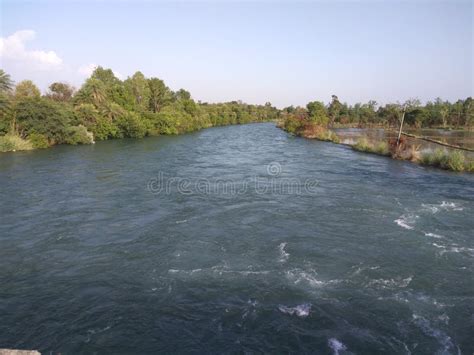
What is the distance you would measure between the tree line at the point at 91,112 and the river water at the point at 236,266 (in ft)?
75.1

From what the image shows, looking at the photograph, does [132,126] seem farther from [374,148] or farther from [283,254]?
[283,254]

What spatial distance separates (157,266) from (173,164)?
24171mm

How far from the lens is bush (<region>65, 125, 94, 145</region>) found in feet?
170

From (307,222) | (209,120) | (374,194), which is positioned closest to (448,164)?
(374,194)

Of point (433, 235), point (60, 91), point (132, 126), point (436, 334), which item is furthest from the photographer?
point (60, 91)

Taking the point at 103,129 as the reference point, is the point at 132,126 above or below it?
above

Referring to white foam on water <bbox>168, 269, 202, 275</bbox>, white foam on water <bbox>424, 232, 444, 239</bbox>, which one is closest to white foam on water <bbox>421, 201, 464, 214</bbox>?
white foam on water <bbox>424, 232, 444, 239</bbox>

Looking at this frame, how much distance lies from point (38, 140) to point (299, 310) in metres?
46.9

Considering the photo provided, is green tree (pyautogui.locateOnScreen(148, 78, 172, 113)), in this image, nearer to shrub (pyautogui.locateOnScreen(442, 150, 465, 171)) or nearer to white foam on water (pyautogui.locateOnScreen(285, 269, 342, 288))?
shrub (pyautogui.locateOnScreen(442, 150, 465, 171))

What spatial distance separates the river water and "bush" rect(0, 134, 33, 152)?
17.1 metres

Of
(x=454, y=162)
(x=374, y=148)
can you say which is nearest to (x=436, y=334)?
(x=454, y=162)

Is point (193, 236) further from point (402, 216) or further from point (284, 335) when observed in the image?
point (402, 216)

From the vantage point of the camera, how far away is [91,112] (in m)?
58.2

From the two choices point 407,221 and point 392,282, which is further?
point 407,221
